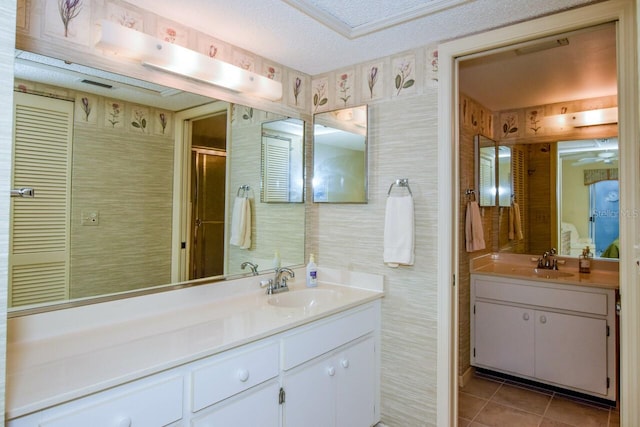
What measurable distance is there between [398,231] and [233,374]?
112cm

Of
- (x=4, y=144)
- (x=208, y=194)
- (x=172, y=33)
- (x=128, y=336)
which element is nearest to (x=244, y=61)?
(x=172, y=33)

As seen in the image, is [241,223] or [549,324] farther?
[549,324]

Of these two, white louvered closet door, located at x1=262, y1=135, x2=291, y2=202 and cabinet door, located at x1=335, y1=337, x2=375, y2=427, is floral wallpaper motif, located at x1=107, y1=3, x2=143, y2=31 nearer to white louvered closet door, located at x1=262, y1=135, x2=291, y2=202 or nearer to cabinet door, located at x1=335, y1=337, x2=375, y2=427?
white louvered closet door, located at x1=262, y1=135, x2=291, y2=202

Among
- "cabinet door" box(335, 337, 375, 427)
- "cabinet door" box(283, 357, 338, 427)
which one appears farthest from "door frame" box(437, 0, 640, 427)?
"cabinet door" box(283, 357, 338, 427)

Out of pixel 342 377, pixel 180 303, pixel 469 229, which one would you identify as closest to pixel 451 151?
pixel 469 229

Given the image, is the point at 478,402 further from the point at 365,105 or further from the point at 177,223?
the point at 177,223

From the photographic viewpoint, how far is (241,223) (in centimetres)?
209

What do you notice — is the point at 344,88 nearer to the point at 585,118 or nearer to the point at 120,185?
the point at 120,185

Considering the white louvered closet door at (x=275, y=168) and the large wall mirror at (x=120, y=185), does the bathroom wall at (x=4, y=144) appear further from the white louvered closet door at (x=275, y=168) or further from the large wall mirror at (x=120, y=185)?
the white louvered closet door at (x=275, y=168)

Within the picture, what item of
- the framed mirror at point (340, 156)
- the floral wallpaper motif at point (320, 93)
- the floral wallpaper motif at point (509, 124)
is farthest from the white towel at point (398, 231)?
the floral wallpaper motif at point (509, 124)

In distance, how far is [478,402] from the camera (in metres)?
2.56

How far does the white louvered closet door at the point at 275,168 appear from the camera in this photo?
224 centimetres

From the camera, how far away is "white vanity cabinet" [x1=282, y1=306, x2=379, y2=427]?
160 cm

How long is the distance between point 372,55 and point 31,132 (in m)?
1.71
